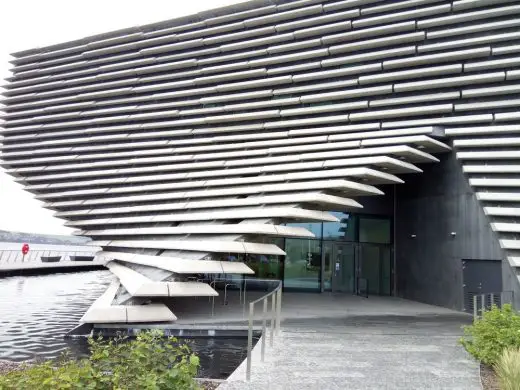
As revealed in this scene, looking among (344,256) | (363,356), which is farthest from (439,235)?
(363,356)

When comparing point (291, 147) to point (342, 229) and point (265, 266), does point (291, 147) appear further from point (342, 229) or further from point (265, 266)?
point (342, 229)

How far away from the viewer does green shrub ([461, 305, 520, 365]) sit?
22.3 feet

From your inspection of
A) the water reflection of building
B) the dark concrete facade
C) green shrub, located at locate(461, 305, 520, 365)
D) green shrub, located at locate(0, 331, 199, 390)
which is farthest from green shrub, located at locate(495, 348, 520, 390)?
the dark concrete facade

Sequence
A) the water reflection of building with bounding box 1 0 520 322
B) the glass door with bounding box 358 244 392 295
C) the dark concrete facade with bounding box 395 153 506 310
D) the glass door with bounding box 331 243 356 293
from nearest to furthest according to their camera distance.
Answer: the water reflection of building with bounding box 1 0 520 322
the dark concrete facade with bounding box 395 153 506 310
the glass door with bounding box 358 244 392 295
the glass door with bounding box 331 243 356 293

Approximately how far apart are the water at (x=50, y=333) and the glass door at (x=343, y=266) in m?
10.1

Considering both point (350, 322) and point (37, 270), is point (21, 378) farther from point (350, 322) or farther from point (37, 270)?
point (37, 270)

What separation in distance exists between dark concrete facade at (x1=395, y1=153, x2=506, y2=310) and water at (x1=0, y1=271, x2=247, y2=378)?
8316 mm

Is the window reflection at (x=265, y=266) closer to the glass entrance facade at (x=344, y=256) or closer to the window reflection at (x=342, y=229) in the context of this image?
the glass entrance facade at (x=344, y=256)

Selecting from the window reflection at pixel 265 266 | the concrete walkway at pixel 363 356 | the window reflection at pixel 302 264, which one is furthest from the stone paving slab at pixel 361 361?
the window reflection at pixel 302 264

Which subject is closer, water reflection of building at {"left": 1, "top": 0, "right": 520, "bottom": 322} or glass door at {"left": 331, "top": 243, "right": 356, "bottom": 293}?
water reflection of building at {"left": 1, "top": 0, "right": 520, "bottom": 322}

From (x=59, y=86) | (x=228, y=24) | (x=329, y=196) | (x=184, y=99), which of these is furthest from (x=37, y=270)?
(x=329, y=196)

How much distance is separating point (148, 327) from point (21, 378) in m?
6.93

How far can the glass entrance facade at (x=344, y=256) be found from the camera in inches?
792

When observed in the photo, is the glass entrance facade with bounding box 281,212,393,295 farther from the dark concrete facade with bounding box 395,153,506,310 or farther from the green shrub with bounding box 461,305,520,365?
the green shrub with bounding box 461,305,520,365
